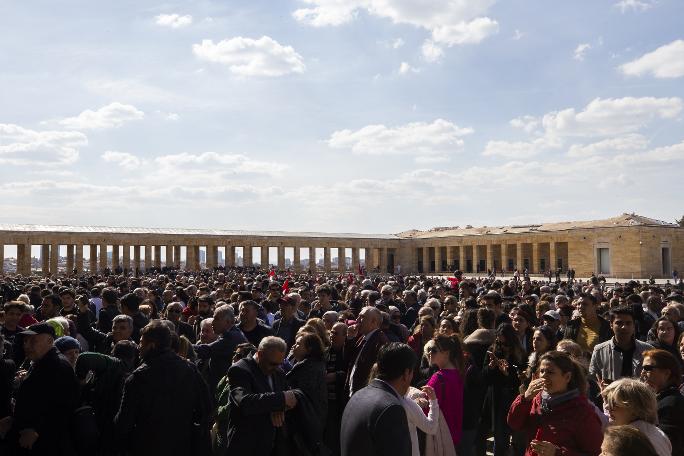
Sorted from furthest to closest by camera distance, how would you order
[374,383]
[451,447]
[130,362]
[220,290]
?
[220,290]
[130,362]
[451,447]
[374,383]

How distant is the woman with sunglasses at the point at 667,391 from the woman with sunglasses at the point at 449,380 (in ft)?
4.50

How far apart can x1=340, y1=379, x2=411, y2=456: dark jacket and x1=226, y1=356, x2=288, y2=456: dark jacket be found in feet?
3.48

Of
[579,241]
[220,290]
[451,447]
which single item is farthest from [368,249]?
[451,447]

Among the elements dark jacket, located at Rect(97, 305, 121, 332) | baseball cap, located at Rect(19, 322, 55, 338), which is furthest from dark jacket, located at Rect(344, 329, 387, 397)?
dark jacket, located at Rect(97, 305, 121, 332)

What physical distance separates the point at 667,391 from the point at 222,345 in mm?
4127

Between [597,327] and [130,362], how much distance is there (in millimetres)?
5924

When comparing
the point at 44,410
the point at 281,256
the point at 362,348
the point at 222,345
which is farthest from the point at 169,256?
the point at 44,410

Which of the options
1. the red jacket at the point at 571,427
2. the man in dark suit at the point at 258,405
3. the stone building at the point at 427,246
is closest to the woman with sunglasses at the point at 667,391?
the red jacket at the point at 571,427

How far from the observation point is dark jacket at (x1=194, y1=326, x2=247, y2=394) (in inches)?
240

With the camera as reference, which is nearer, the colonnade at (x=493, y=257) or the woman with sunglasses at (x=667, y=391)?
the woman with sunglasses at (x=667, y=391)

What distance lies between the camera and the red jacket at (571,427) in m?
3.52

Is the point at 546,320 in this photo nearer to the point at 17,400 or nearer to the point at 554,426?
the point at 554,426

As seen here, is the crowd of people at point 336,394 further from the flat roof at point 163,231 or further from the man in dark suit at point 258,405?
the flat roof at point 163,231

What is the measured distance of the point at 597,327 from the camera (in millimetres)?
7719
